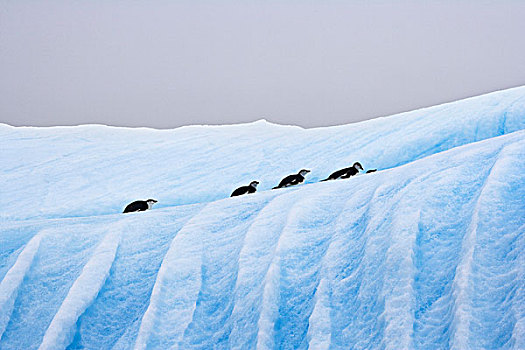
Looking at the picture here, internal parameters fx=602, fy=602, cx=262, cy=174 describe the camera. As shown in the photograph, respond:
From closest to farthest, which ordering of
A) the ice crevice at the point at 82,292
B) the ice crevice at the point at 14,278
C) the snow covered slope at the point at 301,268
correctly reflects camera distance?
1. the snow covered slope at the point at 301,268
2. the ice crevice at the point at 82,292
3. the ice crevice at the point at 14,278

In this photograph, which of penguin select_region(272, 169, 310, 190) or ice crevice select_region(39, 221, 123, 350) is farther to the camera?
penguin select_region(272, 169, 310, 190)

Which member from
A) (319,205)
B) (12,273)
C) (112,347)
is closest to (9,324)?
(12,273)

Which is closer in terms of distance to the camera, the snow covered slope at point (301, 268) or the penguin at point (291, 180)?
the snow covered slope at point (301, 268)

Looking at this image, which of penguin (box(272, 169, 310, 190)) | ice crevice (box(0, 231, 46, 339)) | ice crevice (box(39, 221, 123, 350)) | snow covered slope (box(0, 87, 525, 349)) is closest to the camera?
snow covered slope (box(0, 87, 525, 349))

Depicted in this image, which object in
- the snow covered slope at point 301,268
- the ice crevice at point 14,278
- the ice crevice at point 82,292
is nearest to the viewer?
the snow covered slope at point 301,268

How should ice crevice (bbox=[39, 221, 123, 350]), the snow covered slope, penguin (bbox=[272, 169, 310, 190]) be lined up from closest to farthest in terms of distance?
the snow covered slope, ice crevice (bbox=[39, 221, 123, 350]), penguin (bbox=[272, 169, 310, 190])

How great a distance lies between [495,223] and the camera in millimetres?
1970

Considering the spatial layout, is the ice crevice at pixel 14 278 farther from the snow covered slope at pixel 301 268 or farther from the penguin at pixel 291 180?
the penguin at pixel 291 180

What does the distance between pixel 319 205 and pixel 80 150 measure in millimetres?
3951

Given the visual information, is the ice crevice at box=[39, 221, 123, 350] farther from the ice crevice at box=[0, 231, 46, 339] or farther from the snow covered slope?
the ice crevice at box=[0, 231, 46, 339]

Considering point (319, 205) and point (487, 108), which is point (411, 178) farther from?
point (487, 108)

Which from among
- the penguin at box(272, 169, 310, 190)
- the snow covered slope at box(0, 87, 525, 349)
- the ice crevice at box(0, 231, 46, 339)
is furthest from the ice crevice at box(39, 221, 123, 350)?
the penguin at box(272, 169, 310, 190)

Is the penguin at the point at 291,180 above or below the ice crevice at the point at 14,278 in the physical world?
below

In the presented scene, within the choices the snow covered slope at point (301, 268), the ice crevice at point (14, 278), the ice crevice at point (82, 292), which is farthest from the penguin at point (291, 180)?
the ice crevice at point (14, 278)
